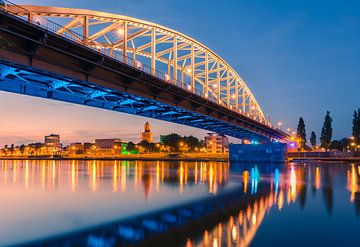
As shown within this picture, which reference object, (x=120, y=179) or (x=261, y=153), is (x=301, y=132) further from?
(x=120, y=179)

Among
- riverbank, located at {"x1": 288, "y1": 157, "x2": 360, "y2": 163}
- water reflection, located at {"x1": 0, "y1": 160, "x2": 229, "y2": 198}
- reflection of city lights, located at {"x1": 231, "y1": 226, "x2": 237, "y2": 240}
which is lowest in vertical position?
riverbank, located at {"x1": 288, "y1": 157, "x2": 360, "y2": 163}

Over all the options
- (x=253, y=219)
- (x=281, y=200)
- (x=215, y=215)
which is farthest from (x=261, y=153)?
(x=253, y=219)

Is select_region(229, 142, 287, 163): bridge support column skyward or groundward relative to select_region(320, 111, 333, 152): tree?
groundward

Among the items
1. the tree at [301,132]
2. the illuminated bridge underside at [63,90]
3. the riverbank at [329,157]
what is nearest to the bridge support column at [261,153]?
the riverbank at [329,157]

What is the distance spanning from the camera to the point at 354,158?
92.8m

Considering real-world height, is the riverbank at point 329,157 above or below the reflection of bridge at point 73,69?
below

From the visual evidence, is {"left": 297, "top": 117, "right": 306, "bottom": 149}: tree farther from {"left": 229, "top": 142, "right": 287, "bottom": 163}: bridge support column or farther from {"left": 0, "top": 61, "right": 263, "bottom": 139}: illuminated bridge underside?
{"left": 0, "top": 61, "right": 263, "bottom": 139}: illuminated bridge underside

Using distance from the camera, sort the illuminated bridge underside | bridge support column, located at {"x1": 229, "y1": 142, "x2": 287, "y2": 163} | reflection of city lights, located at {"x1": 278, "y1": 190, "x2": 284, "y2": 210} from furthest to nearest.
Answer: bridge support column, located at {"x1": 229, "y1": 142, "x2": 287, "y2": 163}, the illuminated bridge underside, reflection of city lights, located at {"x1": 278, "y1": 190, "x2": 284, "y2": 210}

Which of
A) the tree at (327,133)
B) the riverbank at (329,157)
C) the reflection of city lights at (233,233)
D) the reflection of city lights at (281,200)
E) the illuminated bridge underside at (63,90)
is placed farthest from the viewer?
the tree at (327,133)

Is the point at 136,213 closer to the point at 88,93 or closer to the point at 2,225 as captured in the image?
the point at 2,225

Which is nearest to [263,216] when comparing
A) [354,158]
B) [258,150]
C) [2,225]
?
[2,225]

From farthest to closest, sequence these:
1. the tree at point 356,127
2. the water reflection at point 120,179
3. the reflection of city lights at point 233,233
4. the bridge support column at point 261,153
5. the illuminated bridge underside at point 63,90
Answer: the tree at point 356,127 < the bridge support column at point 261,153 < the water reflection at point 120,179 < the illuminated bridge underside at point 63,90 < the reflection of city lights at point 233,233

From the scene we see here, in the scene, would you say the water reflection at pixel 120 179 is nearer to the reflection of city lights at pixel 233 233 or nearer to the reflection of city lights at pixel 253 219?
the reflection of city lights at pixel 253 219

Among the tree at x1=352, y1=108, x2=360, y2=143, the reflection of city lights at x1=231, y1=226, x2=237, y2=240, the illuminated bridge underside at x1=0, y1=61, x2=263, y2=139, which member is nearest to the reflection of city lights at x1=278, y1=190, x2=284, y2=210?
the reflection of city lights at x1=231, y1=226, x2=237, y2=240
